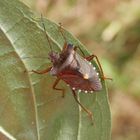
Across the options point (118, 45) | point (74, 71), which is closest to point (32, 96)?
point (74, 71)

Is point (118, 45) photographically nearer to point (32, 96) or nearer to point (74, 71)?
point (74, 71)

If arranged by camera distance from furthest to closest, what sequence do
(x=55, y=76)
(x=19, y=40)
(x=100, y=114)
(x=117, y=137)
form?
(x=117, y=137)
(x=55, y=76)
(x=100, y=114)
(x=19, y=40)

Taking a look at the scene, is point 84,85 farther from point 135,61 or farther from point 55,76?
point 135,61

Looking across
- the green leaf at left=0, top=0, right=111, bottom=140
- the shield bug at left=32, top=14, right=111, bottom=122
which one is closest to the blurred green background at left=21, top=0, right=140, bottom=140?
the shield bug at left=32, top=14, right=111, bottom=122

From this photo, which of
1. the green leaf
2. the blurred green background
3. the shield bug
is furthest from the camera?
the blurred green background

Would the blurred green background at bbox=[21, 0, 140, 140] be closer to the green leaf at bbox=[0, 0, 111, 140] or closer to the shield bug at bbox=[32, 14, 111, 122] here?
the shield bug at bbox=[32, 14, 111, 122]

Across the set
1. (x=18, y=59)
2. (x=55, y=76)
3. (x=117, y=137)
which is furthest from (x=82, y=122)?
(x=117, y=137)

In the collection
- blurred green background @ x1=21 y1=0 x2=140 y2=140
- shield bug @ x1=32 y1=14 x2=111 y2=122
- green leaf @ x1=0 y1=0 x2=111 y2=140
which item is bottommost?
green leaf @ x1=0 y1=0 x2=111 y2=140
